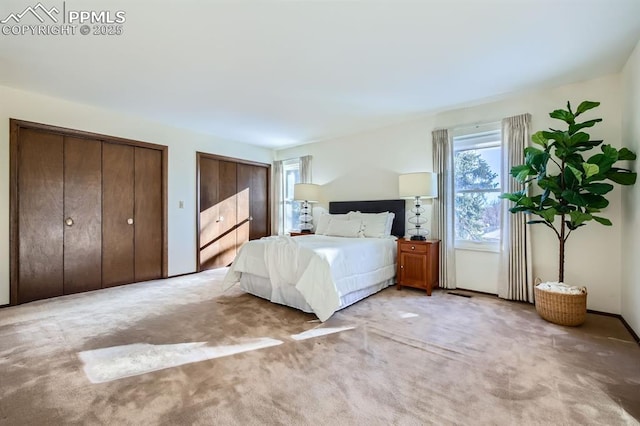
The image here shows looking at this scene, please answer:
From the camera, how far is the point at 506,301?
135 inches

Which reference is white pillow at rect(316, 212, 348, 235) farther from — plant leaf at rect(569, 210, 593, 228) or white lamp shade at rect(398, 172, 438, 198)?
plant leaf at rect(569, 210, 593, 228)

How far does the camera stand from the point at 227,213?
221 inches

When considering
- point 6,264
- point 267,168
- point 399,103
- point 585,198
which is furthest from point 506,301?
A: point 6,264

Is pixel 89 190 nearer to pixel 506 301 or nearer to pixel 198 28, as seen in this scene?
pixel 198 28

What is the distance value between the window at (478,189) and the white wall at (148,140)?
4002 mm

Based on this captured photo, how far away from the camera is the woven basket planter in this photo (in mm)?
2625

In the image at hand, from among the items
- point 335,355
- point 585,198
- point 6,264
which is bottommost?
point 335,355

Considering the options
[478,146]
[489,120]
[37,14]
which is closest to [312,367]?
[37,14]

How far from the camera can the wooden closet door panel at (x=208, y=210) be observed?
5.17m

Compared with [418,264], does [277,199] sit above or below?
above

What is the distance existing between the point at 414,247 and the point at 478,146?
160 centimetres

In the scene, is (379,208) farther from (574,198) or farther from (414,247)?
(574,198)

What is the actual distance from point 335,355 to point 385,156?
339cm

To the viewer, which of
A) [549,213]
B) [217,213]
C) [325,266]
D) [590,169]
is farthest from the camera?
[217,213]
